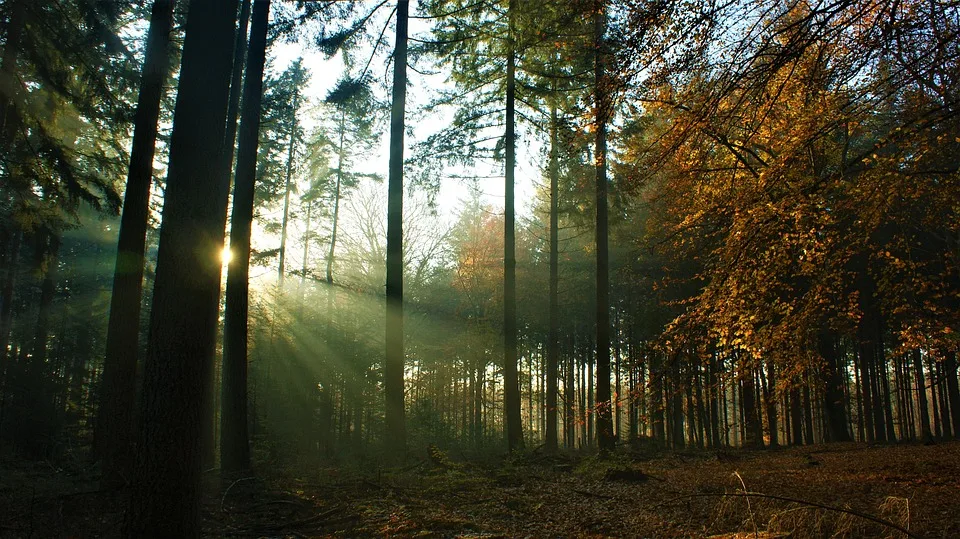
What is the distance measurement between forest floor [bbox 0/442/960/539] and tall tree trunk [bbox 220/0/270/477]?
101 cm

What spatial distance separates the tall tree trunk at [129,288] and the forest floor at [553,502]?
774 millimetres

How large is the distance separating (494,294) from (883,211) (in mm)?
19509

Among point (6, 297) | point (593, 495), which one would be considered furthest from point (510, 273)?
point (6, 297)

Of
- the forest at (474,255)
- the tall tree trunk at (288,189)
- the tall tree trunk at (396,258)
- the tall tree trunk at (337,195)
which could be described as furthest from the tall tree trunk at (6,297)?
the tall tree trunk at (396,258)

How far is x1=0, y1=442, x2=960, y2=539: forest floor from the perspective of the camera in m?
5.14

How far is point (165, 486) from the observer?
431 cm

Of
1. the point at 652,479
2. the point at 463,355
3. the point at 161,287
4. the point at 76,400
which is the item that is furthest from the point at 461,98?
the point at 76,400

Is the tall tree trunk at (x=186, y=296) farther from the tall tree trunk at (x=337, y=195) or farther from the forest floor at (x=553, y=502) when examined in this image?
the tall tree trunk at (x=337, y=195)

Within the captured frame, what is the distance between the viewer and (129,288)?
8867 millimetres

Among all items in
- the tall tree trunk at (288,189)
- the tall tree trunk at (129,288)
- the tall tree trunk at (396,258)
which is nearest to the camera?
the tall tree trunk at (129,288)

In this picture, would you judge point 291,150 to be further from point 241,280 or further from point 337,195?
point 241,280

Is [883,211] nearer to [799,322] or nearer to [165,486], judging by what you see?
[799,322]

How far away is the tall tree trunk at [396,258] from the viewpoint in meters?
11.8

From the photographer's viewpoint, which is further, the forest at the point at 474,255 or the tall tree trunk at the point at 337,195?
the tall tree trunk at the point at 337,195
